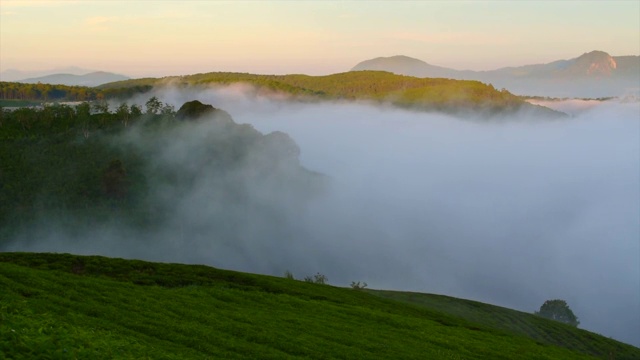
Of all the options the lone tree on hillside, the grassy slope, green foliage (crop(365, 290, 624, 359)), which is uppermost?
the grassy slope

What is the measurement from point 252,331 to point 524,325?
275 ft

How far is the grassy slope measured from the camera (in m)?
31.2

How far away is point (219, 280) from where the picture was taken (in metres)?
66.3

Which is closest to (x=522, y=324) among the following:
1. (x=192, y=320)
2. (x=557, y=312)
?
(x=192, y=320)

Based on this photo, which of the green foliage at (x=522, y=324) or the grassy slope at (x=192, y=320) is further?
the green foliage at (x=522, y=324)

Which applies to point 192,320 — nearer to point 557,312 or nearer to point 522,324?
point 522,324

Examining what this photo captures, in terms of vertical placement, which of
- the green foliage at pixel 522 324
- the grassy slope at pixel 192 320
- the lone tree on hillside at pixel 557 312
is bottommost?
the lone tree on hillside at pixel 557 312

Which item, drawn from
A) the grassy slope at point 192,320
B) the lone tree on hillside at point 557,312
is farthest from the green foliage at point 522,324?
the lone tree on hillside at point 557,312

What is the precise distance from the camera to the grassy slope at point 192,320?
31.2m

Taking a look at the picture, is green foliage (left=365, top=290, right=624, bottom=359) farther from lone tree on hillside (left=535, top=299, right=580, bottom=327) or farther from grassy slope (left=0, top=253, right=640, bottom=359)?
lone tree on hillside (left=535, top=299, right=580, bottom=327)

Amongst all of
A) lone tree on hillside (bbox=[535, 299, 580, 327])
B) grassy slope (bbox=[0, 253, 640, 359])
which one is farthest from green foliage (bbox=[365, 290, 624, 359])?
lone tree on hillside (bbox=[535, 299, 580, 327])

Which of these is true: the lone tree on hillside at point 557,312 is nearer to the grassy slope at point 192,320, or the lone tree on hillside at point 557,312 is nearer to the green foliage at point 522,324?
the green foliage at point 522,324

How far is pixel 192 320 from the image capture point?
43.5 meters

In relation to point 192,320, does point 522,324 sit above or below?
below
